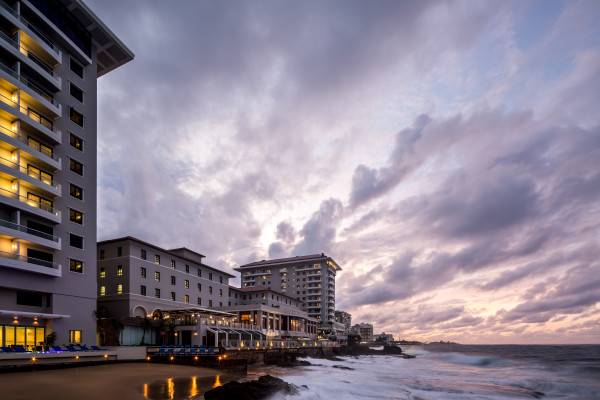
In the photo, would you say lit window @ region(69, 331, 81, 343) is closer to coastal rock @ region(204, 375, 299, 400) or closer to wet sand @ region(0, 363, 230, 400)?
wet sand @ region(0, 363, 230, 400)

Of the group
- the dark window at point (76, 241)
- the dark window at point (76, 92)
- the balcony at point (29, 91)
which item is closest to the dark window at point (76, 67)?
the dark window at point (76, 92)

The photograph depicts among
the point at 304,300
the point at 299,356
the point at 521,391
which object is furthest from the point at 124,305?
the point at 304,300

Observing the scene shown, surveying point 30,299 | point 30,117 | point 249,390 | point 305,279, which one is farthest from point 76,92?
point 305,279

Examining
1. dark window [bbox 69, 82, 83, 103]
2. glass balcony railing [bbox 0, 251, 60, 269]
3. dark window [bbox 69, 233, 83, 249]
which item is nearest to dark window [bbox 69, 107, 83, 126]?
dark window [bbox 69, 82, 83, 103]

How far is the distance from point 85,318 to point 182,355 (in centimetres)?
1019

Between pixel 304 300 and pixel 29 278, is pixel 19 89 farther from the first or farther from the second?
pixel 304 300

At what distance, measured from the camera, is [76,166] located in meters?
40.9

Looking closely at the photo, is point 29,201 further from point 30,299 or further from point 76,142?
point 76,142

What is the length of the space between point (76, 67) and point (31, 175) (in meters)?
14.1

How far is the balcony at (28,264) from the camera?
30784 millimetres

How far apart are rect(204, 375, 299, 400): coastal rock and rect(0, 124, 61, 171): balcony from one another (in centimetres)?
2731

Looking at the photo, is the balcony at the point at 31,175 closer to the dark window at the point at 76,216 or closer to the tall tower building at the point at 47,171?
the tall tower building at the point at 47,171

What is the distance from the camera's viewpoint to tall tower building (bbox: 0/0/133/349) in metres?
32.5

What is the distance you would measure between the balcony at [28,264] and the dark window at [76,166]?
34.1ft
